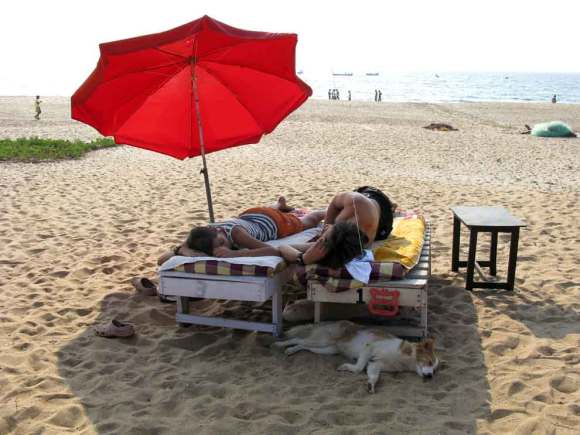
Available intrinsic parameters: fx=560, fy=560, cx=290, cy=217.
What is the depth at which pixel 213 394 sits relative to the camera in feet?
10.9

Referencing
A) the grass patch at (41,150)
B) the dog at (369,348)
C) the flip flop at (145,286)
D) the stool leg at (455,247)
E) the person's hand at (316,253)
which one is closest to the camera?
the dog at (369,348)

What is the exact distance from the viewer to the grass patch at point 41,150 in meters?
12.4

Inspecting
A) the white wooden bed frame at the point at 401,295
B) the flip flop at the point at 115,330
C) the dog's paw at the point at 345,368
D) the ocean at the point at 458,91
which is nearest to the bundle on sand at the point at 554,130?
the white wooden bed frame at the point at 401,295

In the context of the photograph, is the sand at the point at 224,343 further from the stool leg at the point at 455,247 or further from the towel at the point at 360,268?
the towel at the point at 360,268

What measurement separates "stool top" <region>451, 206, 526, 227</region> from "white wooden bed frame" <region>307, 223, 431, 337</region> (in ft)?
3.06

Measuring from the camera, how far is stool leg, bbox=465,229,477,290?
469 cm

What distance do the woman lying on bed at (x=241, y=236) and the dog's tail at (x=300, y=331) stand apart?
0.55m

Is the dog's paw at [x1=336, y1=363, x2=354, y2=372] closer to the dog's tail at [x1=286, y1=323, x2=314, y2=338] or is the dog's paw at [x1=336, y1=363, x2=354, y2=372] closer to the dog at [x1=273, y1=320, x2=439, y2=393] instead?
the dog at [x1=273, y1=320, x2=439, y2=393]

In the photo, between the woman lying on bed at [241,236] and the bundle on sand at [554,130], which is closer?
the woman lying on bed at [241,236]

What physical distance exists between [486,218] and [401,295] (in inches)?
63.0

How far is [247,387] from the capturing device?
3375 mm

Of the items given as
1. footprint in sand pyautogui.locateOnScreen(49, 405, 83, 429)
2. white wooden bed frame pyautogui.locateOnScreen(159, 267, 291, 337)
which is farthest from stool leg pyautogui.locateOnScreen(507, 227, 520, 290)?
footprint in sand pyautogui.locateOnScreen(49, 405, 83, 429)

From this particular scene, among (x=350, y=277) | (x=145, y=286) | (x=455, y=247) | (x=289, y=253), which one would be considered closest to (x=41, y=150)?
(x=145, y=286)

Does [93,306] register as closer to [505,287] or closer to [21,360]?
[21,360]
